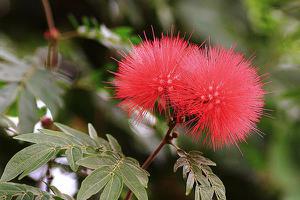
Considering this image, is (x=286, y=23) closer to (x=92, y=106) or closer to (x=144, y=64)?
(x=92, y=106)

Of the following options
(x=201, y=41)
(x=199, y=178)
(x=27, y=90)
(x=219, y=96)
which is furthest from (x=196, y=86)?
(x=201, y=41)

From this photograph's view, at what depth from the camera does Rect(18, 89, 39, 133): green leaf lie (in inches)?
49.3

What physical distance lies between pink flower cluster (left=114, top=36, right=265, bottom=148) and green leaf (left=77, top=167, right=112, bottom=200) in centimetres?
15

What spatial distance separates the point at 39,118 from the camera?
131 cm

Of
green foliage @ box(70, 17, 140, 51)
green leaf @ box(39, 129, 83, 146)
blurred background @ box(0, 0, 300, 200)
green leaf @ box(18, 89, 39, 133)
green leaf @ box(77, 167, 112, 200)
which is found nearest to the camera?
green leaf @ box(77, 167, 112, 200)

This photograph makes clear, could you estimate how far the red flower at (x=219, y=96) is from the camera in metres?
0.92

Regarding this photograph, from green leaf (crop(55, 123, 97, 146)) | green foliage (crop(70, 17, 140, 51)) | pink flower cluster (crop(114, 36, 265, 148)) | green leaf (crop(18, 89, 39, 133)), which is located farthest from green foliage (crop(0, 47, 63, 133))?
pink flower cluster (crop(114, 36, 265, 148))

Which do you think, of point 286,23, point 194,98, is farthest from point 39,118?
point 286,23

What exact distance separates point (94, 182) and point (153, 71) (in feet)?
0.70

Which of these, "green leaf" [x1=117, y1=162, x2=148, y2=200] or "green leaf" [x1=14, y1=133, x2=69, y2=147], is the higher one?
"green leaf" [x1=14, y1=133, x2=69, y2=147]

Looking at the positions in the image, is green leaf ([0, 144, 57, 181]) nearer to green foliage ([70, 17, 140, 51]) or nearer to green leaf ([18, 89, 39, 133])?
green leaf ([18, 89, 39, 133])

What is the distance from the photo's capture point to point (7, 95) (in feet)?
4.50

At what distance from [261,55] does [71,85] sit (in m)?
1.01

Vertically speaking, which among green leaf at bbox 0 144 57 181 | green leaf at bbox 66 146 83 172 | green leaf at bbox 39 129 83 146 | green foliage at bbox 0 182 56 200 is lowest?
green foliage at bbox 0 182 56 200
